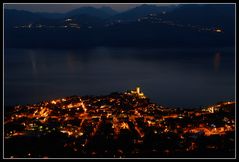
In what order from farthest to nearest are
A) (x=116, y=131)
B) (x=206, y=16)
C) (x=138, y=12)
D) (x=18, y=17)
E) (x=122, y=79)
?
1. (x=138, y=12)
2. (x=206, y=16)
3. (x=18, y=17)
4. (x=122, y=79)
5. (x=116, y=131)

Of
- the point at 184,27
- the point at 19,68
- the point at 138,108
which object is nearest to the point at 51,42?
the point at 184,27

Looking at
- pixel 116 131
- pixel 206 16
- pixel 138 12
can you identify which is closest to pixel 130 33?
pixel 206 16

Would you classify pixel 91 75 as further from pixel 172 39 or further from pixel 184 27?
pixel 184 27

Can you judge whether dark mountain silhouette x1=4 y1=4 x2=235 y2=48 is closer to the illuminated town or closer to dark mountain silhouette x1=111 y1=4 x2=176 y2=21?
dark mountain silhouette x1=111 y1=4 x2=176 y2=21

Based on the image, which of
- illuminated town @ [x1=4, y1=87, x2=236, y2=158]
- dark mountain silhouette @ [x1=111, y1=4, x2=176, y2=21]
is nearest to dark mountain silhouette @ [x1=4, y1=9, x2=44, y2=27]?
dark mountain silhouette @ [x1=111, y1=4, x2=176, y2=21]

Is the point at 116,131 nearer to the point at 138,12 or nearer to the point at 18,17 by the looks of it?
the point at 18,17

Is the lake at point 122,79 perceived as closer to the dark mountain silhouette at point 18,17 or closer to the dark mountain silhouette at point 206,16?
the dark mountain silhouette at point 18,17

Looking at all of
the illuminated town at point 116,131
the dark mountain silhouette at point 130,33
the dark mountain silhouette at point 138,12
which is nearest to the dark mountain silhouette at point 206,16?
the dark mountain silhouette at point 130,33
